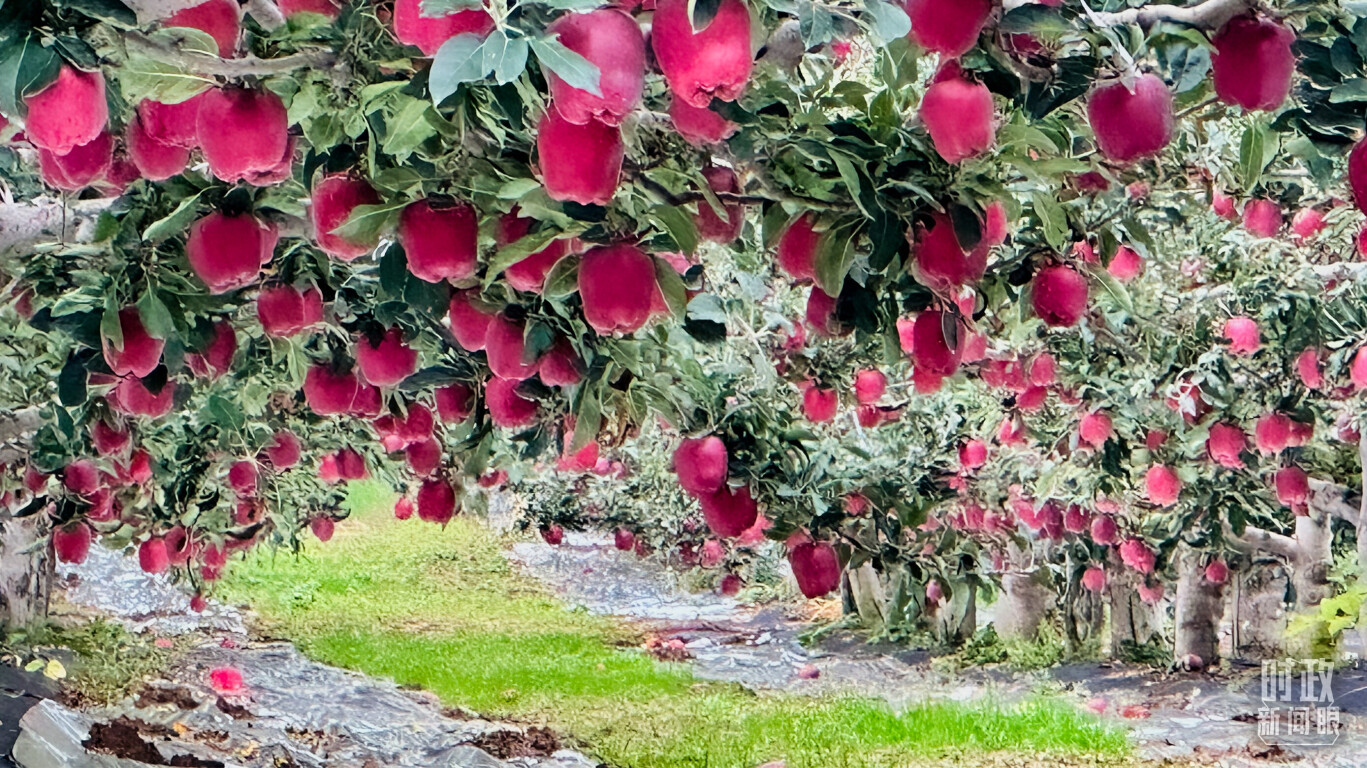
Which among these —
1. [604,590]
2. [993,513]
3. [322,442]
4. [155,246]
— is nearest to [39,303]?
[155,246]

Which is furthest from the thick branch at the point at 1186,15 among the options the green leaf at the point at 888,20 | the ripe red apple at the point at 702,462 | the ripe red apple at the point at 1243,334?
the ripe red apple at the point at 1243,334

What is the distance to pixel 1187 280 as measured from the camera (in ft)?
21.5

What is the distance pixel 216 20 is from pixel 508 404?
1359 mm

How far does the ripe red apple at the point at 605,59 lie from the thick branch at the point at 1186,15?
23.6 inches

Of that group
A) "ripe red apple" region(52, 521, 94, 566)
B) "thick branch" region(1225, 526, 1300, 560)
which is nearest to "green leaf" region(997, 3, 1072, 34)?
"ripe red apple" region(52, 521, 94, 566)

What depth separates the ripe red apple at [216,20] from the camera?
1.54 meters

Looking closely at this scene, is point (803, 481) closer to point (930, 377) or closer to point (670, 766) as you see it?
point (930, 377)

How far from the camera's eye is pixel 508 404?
2811 millimetres

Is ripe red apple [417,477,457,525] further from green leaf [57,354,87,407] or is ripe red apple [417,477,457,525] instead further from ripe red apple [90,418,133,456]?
green leaf [57,354,87,407]

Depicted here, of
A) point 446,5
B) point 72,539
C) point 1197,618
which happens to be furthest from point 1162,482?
point 446,5

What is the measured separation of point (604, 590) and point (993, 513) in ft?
38.2

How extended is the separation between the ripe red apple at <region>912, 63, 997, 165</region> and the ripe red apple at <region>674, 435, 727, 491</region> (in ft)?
4.71

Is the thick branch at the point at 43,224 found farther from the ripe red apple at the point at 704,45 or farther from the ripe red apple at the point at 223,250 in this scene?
the ripe red apple at the point at 704,45

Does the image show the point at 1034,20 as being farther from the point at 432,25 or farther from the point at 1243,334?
the point at 1243,334
